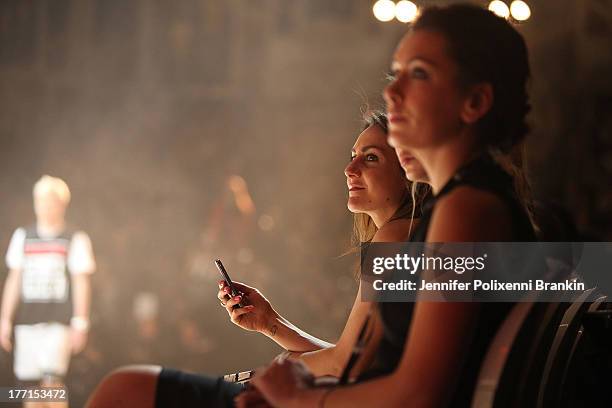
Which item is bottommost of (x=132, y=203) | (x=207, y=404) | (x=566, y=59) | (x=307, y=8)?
(x=207, y=404)

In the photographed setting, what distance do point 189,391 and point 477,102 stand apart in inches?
16.6

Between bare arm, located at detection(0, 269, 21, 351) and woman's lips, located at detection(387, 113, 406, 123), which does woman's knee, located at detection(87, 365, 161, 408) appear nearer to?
woman's lips, located at detection(387, 113, 406, 123)

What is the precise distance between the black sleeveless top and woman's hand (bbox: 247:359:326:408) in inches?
2.1

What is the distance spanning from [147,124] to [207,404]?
5331 mm

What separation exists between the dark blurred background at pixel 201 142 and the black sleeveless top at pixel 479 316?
16.0 feet

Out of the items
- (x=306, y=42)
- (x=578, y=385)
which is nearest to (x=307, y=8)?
(x=306, y=42)

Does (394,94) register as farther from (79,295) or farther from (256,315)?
(79,295)

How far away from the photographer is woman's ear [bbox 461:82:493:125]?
834 mm

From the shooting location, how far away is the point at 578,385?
1.08m

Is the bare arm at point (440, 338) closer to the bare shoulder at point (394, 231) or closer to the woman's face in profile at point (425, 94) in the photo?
the woman's face in profile at point (425, 94)

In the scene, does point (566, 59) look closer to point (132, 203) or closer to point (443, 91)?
point (132, 203)

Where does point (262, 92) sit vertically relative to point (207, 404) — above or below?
above

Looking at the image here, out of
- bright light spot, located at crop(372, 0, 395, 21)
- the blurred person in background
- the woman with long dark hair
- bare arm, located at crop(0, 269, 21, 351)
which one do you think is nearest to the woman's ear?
the woman with long dark hair

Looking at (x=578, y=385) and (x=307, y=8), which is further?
(x=307, y=8)
